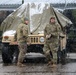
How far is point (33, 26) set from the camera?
17453 mm

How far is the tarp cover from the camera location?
17.6 meters

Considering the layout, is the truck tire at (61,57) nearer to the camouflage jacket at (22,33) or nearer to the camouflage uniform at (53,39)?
the camouflage uniform at (53,39)

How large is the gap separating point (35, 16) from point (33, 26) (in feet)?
2.13

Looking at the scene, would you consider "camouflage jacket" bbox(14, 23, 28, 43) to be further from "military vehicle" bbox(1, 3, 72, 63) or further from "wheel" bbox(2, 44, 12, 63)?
"wheel" bbox(2, 44, 12, 63)

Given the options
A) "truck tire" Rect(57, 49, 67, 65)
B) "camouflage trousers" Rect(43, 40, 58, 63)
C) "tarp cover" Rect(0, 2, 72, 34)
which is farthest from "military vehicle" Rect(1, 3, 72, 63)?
"camouflage trousers" Rect(43, 40, 58, 63)

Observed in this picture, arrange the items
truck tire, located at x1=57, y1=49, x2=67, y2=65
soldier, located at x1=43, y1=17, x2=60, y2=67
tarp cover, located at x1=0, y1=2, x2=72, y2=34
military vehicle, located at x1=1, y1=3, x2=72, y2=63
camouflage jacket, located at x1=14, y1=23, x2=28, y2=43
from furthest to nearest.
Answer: tarp cover, located at x1=0, y1=2, x2=72, y2=34 < truck tire, located at x1=57, y1=49, x2=67, y2=65 < military vehicle, located at x1=1, y1=3, x2=72, y2=63 < camouflage jacket, located at x1=14, y1=23, x2=28, y2=43 < soldier, located at x1=43, y1=17, x2=60, y2=67

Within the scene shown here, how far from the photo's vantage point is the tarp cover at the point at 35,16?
1761cm

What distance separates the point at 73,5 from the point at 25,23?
966cm

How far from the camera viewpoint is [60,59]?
17.2m

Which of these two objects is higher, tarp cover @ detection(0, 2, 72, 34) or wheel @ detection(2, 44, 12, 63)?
tarp cover @ detection(0, 2, 72, 34)

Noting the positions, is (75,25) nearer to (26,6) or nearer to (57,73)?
(26,6)

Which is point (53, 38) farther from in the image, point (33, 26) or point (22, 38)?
point (33, 26)

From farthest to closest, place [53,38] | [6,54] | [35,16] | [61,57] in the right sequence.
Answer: [35,16]
[61,57]
[6,54]
[53,38]

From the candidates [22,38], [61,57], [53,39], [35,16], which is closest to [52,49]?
[53,39]
